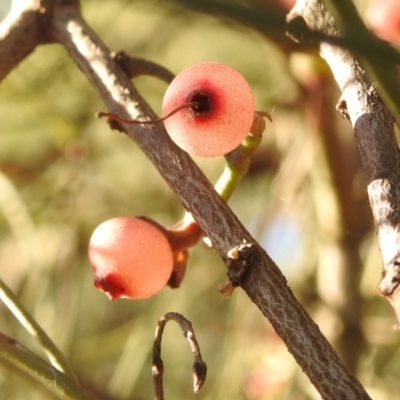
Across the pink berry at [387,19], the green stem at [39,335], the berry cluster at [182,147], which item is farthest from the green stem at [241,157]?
the pink berry at [387,19]

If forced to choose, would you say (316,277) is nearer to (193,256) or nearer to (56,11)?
(193,256)

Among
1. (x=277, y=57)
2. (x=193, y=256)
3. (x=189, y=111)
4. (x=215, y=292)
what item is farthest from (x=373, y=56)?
(x=215, y=292)

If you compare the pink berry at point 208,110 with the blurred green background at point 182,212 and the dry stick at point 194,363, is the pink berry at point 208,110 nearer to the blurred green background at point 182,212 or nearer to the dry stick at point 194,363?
the dry stick at point 194,363

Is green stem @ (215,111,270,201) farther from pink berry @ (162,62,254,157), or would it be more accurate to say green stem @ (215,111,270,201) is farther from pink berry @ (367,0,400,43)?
pink berry @ (367,0,400,43)

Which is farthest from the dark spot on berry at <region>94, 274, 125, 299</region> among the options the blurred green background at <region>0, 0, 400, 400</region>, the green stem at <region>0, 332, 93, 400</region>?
the blurred green background at <region>0, 0, 400, 400</region>

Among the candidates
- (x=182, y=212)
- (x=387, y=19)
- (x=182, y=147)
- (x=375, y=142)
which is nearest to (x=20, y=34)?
(x=182, y=147)

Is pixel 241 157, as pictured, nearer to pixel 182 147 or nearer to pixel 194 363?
pixel 182 147
